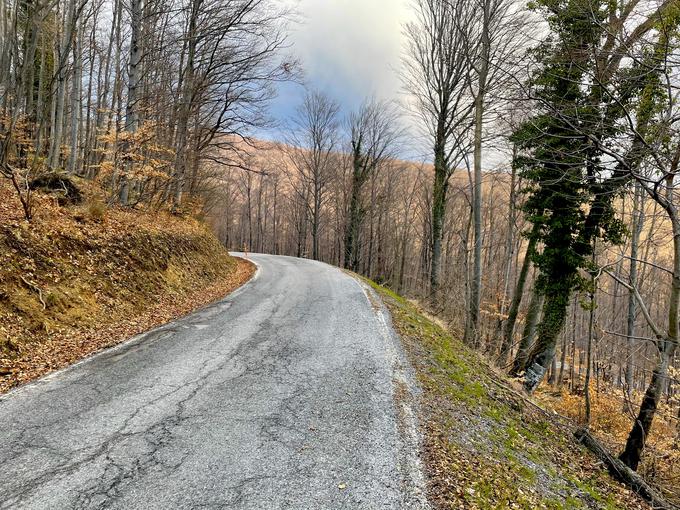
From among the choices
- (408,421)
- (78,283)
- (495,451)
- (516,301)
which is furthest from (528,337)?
(78,283)

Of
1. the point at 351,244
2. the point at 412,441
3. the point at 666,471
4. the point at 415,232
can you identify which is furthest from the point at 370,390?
the point at 415,232

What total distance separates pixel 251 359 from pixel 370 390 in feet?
6.20

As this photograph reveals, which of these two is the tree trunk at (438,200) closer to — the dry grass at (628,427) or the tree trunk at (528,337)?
the tree trunk at (528,337)

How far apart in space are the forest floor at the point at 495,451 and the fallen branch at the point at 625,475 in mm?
168

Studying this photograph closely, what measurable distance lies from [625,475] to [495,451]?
2658 mm

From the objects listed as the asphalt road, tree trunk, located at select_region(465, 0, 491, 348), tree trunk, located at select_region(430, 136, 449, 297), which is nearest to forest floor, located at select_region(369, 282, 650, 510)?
the asphalt road

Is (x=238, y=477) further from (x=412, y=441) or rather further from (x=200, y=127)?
(x=200, y=127)

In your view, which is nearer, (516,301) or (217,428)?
(217,428)

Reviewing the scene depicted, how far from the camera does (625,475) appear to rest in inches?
195

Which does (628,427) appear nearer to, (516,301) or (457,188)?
(516,301)

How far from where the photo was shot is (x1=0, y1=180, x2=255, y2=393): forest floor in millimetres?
4996

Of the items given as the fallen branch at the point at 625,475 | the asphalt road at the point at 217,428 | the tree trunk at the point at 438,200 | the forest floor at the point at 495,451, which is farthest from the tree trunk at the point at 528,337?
the asphalt road at the point at 217,428

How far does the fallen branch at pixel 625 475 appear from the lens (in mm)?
4535

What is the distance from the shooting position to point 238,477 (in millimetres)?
2904
